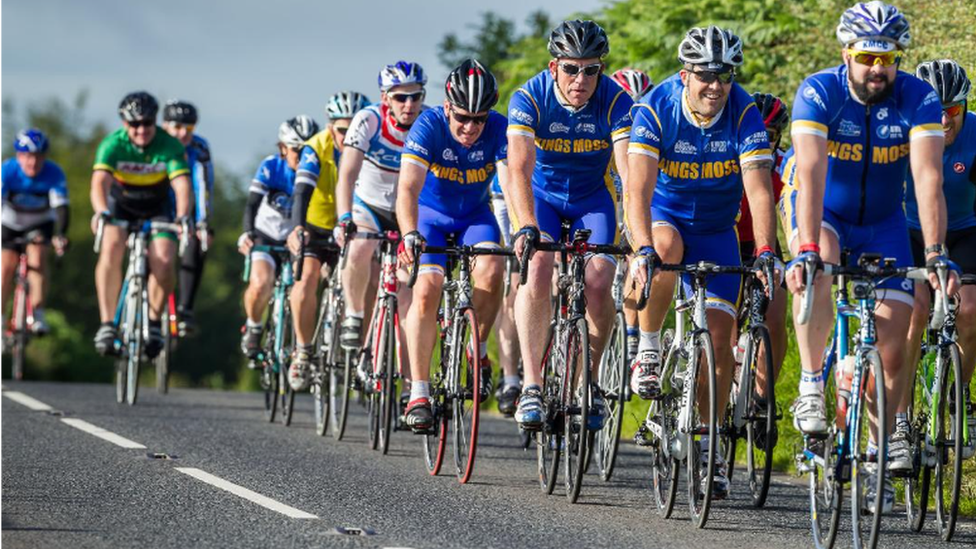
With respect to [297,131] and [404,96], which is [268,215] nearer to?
[297,131]

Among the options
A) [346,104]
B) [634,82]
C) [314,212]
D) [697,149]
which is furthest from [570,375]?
[314,212]

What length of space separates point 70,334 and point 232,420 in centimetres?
5883

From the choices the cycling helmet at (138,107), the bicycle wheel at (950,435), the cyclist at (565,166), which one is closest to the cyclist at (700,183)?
the cyclist at (565,166)

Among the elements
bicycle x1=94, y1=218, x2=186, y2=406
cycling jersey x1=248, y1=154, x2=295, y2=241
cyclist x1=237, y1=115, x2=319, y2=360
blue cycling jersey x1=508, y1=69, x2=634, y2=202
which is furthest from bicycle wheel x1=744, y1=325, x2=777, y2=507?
bicycle x1=94, y1=218, x2=186, y2=406

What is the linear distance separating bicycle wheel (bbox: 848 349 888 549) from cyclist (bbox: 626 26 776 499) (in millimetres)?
1280

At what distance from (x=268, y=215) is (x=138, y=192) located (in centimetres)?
159

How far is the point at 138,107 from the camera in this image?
56.3 ft

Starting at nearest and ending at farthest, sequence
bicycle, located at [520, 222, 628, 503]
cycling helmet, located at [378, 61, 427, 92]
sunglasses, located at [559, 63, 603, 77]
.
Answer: bicycle, located at [520, 222, 628, 503] < sunglasses, located at [559, 63, 603, 77] < cycling helmet, located at [378, 61, 427, 92]

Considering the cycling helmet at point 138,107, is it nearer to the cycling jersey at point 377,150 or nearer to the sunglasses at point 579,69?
the cycling jersey at point 377,150

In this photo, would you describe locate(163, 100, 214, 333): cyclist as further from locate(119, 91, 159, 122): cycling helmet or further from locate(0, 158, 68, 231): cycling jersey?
locate(0, 158, 68, 231): cycling jersey

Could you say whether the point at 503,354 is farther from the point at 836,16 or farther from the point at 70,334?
the point at 70,334

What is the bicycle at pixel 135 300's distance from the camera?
17062 millimetres

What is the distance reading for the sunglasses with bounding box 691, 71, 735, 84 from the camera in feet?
32.3

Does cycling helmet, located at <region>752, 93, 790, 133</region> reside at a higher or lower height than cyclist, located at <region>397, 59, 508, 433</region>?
higher
